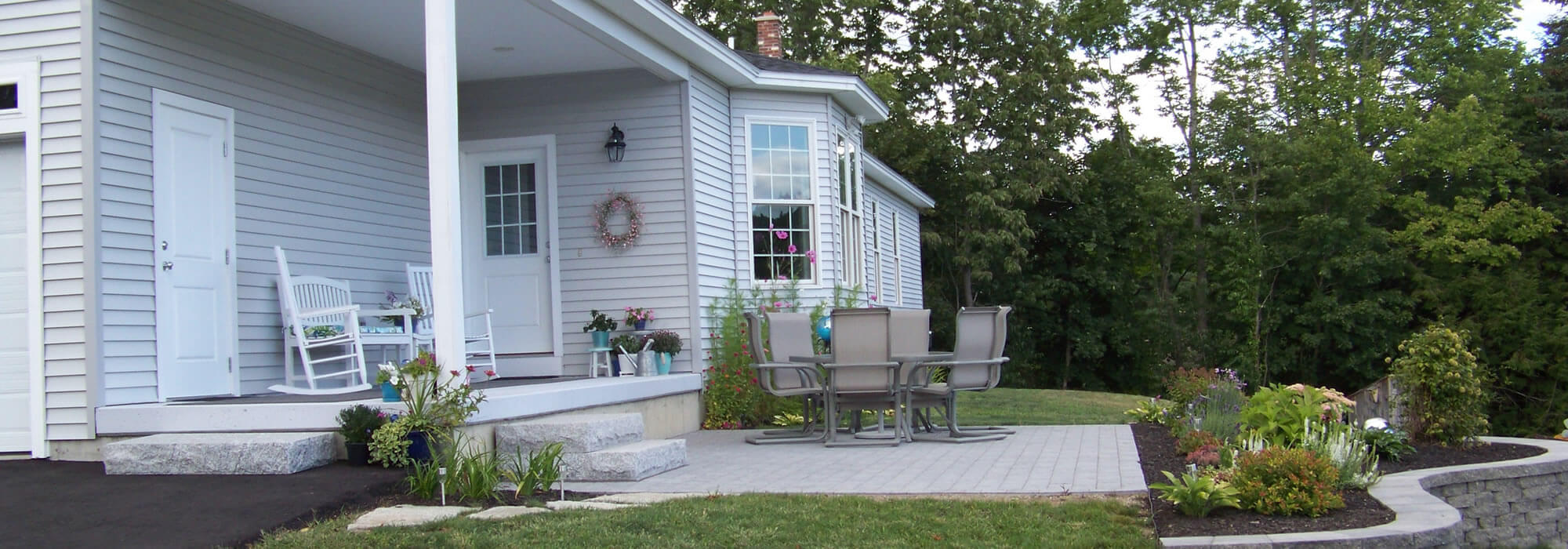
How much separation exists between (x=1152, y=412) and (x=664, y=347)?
399 centimetres

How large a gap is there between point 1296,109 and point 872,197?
11860 millimetres

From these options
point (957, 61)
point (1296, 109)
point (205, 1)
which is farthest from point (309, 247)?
point (1296, 109)

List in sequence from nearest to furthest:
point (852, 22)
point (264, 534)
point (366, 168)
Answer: point (264, 534) < point (366, 168) < point (852, 22)

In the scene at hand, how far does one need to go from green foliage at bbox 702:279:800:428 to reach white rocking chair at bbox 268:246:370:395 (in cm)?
276

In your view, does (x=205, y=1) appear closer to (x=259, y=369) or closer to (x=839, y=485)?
(x=259, y=369)

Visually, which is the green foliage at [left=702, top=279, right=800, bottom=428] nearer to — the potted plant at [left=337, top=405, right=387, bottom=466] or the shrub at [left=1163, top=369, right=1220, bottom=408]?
the shrub at [left=1163, top=369, right=1220, bottom=408]

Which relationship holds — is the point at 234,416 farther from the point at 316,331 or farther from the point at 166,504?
the point at 316,331

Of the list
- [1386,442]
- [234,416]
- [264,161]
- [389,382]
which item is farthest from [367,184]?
[1386,442]

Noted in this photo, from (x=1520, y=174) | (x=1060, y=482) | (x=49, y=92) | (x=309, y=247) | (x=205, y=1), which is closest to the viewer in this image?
(x=1060, y=482)

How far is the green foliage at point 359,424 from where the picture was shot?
235 inches

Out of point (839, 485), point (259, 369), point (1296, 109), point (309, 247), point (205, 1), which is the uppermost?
point (1296, 109)

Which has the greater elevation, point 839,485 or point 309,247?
point 309,247

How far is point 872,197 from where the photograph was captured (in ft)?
56.2

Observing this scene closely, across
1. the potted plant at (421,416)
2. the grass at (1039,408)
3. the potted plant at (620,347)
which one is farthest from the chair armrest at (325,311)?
the grass at (1039,408)
